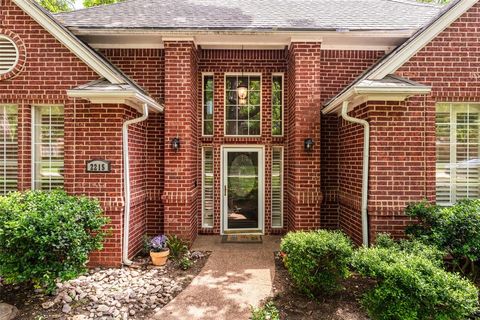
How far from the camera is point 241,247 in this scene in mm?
6227

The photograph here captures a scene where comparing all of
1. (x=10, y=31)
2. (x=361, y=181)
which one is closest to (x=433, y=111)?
(x=361, y=181)

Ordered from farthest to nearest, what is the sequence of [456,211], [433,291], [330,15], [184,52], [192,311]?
1. [330,15]
2. [184,52]
3. [456,211]
4. [192,311]
5. [433,291]

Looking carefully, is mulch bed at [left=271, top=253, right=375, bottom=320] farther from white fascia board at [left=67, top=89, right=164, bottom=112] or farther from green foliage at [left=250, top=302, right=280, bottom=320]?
white fascia board at [left=67, top=89, right=164, bottom=112]

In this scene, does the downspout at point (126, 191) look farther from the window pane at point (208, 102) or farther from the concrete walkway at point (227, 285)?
the window pane at point (208, 102)

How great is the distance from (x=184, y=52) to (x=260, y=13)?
7.59 feet

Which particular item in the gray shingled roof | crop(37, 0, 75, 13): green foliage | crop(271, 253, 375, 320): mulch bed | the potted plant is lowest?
crop(271, 253, 375, 320): mulch bed

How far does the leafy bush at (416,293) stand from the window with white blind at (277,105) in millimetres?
4236

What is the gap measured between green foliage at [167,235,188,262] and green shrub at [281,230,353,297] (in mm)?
2500

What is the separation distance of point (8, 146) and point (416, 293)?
727 cm

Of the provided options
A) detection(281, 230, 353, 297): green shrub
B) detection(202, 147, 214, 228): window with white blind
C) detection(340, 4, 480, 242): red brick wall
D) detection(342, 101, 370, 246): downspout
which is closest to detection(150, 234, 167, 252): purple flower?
detection(202, 147, 214, 228): window with white blind

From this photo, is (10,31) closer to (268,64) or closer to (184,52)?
(184,52)

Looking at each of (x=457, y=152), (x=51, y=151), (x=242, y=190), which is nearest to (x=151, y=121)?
(x=51, y=151)

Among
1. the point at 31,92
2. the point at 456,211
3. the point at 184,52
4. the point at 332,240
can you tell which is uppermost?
the point at 184,52

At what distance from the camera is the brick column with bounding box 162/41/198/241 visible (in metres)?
5.99
